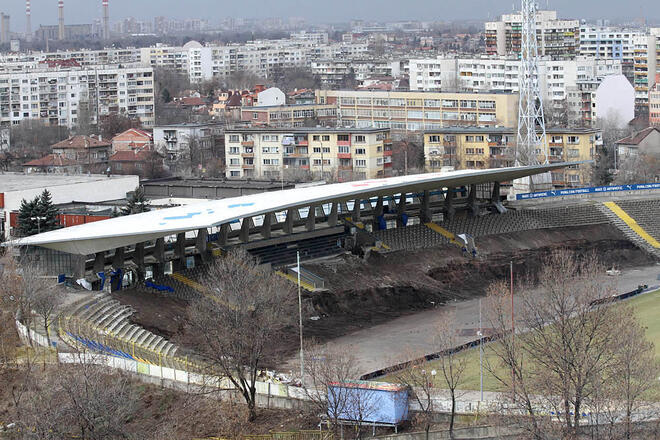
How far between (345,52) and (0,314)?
16355 centimetres

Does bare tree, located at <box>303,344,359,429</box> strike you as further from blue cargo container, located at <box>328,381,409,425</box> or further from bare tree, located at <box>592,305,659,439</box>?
bare tree, located at <box>592,305,659,439</box>

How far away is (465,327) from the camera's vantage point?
112 feet

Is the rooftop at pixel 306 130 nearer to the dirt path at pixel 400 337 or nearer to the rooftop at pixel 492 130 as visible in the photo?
the rooftop at pixel 492 130

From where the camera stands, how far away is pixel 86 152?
235 ft

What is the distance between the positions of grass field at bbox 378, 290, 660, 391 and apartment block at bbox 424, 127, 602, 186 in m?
27.5

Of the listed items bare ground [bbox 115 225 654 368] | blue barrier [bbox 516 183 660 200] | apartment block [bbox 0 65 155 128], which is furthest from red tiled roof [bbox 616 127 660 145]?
apartment block [bbox 0 65 155 128]

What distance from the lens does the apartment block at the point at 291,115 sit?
8394 cm

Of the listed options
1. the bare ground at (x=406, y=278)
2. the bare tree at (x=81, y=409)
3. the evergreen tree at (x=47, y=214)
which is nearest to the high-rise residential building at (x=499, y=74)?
the bare ground at (x=406, y=278)

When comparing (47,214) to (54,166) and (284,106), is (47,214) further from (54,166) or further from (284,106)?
(284,106)

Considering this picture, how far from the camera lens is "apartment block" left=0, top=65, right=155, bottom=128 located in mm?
99938

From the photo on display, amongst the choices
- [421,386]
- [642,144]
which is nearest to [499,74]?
[642,144]

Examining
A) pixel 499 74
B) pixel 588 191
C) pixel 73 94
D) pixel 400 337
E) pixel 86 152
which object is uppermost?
pixel 499 74

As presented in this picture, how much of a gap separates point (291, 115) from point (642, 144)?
77.4ft

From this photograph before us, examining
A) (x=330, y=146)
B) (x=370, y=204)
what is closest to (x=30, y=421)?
(x=370, y=204)
